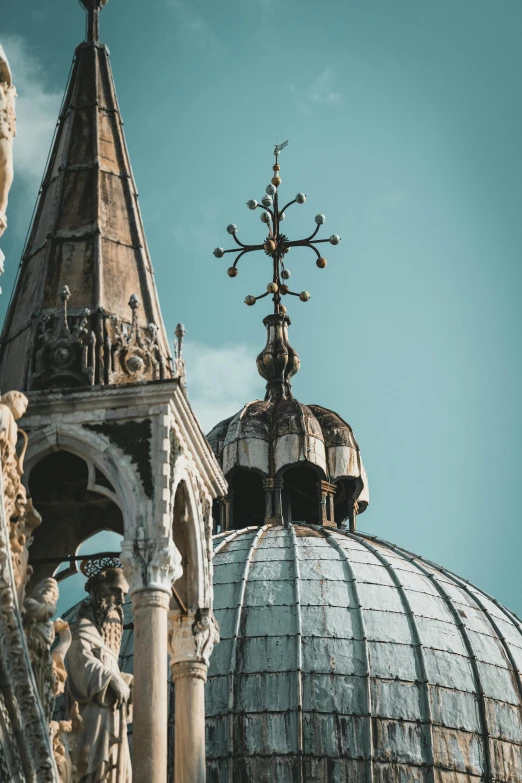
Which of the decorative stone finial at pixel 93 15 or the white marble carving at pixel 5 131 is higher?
the decorative stone finial at pixel 93 15

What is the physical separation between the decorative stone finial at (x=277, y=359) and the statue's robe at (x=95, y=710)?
42.2m

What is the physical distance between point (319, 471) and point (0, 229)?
42.0 metres

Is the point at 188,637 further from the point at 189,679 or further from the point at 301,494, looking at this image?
the point at 301,494

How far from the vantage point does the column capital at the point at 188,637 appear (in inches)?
1012

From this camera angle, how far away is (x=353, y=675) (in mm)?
51312

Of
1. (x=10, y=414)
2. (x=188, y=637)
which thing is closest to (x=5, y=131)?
(x=10, y=414)

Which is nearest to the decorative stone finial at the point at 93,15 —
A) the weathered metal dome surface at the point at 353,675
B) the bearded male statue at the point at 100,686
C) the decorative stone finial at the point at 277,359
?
the bearded male statue at the point at 100,686

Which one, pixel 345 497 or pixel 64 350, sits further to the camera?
pixel 345 497

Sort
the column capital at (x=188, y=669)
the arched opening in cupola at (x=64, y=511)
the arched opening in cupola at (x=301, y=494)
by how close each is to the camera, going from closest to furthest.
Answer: the column capital at (x=188, y=669) → the arched opening in cupola at (x=64, y=511) → the arched opening in cupola at (x=301, y=494)

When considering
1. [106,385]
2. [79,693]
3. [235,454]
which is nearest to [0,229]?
[106,385]

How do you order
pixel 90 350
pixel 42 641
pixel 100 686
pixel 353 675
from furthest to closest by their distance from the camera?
1. pixel 353 675
2. pixel 90 350
3. pixel 100 686
4. pixel 42 641

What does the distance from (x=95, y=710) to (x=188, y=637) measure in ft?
9.32

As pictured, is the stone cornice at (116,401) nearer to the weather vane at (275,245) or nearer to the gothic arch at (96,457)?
the gothic arch at (96,457)

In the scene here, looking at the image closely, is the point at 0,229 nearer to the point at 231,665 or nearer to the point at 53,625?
the point at 53,625
